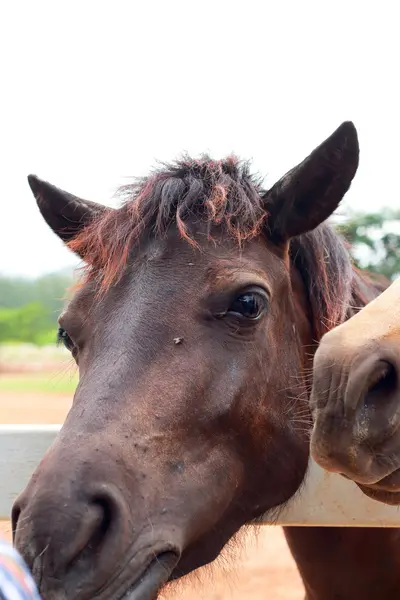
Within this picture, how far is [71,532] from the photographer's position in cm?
175

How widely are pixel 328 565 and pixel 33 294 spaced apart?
55.3 metres

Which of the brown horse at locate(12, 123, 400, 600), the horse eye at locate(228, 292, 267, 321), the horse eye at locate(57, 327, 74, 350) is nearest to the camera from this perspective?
the brown horse at locate(12, 123, 400, 600)

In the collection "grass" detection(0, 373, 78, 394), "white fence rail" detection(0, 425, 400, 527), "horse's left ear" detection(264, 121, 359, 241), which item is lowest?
"grass" detection(0, 373, 78, 394)

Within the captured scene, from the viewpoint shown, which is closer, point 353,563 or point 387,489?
point 387,489

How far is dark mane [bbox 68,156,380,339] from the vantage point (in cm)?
251

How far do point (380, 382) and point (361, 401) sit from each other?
0.10 m

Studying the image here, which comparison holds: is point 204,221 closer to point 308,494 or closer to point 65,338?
point 65,338

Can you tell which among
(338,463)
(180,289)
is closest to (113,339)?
(180,289)

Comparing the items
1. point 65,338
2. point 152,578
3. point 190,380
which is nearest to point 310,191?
point 190,380

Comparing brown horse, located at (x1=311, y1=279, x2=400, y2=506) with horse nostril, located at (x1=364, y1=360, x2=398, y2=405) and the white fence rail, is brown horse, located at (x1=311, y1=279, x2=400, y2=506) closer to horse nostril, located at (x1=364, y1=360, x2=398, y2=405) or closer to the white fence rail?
horse nostril, located at (x1=364, y1=360, x2=398, y2=405)

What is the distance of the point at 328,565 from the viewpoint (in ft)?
9.56

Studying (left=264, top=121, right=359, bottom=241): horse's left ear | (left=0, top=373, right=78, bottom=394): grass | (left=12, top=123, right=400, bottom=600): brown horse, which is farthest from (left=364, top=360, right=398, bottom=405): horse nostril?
(left=0, top=373, right=78, bottom=394): grass

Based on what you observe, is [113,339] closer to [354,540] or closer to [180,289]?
[180,289]

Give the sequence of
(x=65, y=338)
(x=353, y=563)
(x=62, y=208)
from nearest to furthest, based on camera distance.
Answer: (x=65, y=338), (x=353, y=563), (x=62, y=208)
